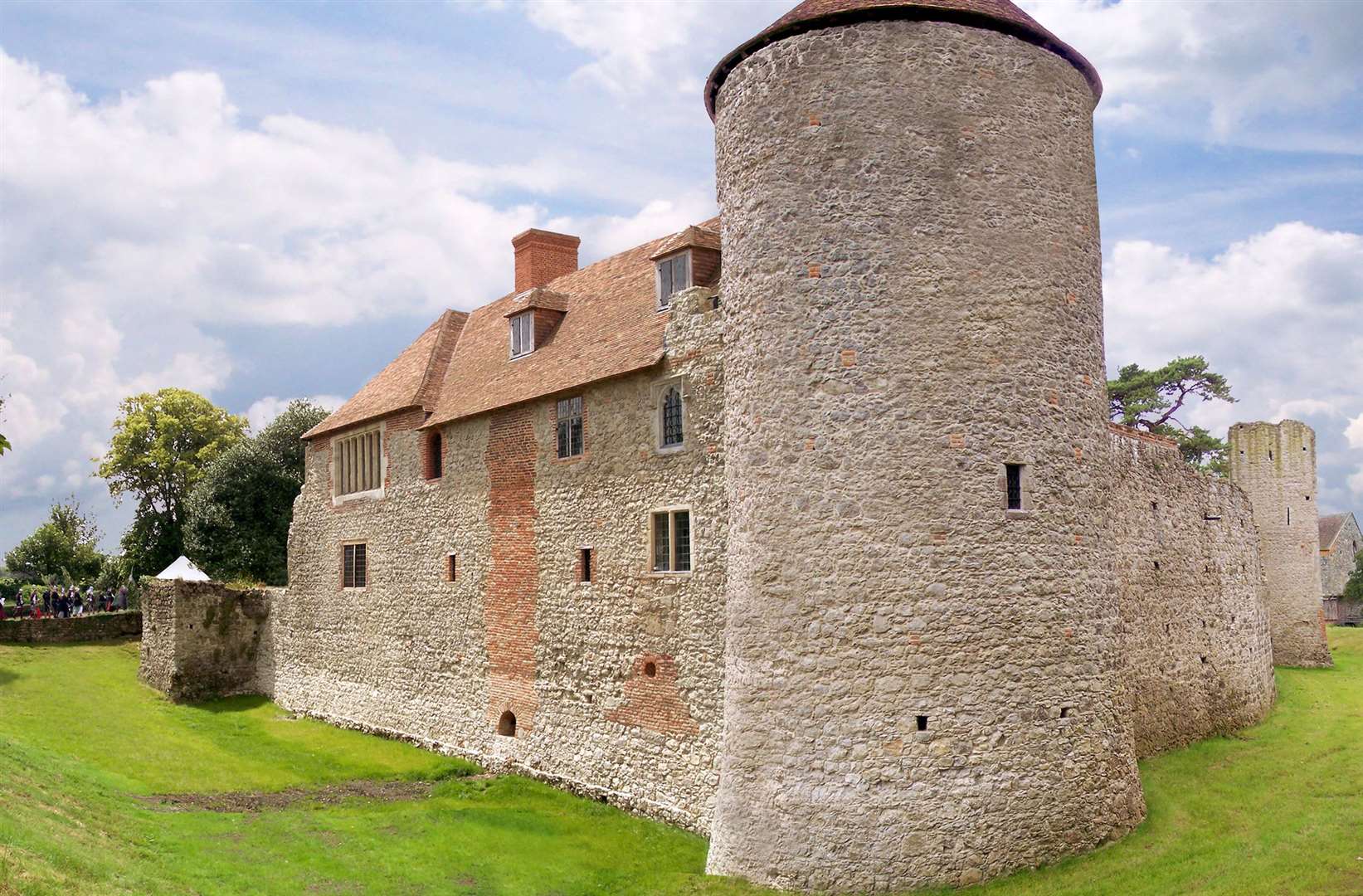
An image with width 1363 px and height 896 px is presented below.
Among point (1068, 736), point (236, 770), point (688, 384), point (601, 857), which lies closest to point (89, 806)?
point (236, 770)

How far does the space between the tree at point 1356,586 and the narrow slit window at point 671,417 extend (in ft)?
162

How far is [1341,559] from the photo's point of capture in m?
59.9

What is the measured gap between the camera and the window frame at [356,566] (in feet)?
86.2

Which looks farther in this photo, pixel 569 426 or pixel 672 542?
pixel 569 426

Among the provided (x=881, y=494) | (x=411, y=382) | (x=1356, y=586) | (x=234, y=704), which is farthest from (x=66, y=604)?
(x=1356, y=586)

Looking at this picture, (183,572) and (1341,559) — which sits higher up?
(183,572)

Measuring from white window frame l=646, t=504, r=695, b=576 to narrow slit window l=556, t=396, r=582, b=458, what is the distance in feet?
8.65

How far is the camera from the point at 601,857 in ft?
53.2

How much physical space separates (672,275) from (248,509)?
27119 mm

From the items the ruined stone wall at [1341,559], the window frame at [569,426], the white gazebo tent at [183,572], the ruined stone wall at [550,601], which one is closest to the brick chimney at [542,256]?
the ruined stone wall at [550,601]

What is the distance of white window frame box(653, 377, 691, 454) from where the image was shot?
1747 centimetres

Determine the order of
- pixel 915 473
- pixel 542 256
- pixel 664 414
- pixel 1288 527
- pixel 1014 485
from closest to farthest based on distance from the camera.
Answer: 1. pixel 915 473
2. pixel 1014 485
3. pixel 664 414
4. pixel 542 256
5. pixel 1288 527

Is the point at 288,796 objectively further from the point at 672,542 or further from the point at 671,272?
the point at 671,272

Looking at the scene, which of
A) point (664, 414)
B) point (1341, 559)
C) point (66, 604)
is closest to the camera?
point (664, 414)
